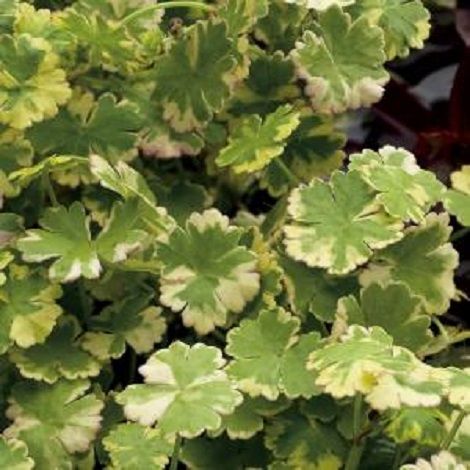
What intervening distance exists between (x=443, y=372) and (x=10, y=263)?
39 centimetres

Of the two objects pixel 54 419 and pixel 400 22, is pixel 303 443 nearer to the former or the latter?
pixel 54 419

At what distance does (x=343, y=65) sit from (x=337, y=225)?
0.58 ft

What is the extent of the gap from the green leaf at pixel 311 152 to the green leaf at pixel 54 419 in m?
0.28

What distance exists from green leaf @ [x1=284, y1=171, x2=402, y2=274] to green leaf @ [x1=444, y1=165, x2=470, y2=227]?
0.09 m

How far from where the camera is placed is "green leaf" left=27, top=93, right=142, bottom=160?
3.61 feet

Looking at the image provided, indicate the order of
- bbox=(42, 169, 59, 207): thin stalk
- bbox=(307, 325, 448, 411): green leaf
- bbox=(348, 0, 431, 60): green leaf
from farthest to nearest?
1. bbox=(348, 0, 431, 60): green leaf
2. bbox=(42, 169, 59, 207): thin stalk
3. bbox=(307, 325, 448, 411): green leaf

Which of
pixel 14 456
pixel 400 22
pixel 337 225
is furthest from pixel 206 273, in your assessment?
pixel 400 22

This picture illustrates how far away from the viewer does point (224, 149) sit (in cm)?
112

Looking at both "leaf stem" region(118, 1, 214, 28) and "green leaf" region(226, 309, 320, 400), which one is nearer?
"green leaf" region(226, 309, 320, 400)

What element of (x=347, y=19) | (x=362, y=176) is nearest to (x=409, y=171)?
(x=362, y=176)

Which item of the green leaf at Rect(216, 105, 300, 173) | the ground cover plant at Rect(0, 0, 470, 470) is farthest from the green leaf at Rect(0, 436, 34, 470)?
the green leaf at Rect(216, 105, 300, 173)

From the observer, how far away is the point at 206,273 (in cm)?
103

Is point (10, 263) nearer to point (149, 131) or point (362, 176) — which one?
point (149, 131)

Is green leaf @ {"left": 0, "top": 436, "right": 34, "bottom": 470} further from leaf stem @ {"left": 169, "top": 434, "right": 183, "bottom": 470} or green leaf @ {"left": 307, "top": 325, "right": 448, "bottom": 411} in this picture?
green leaf @ {"left": 307, "top": 325, "right": 448, "bottom": 411}
